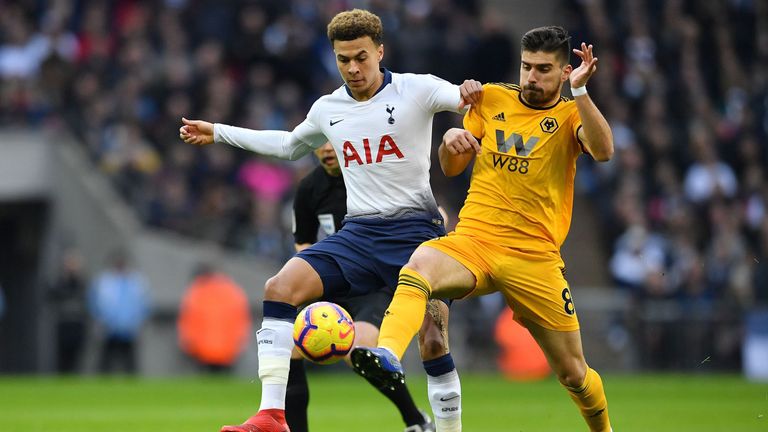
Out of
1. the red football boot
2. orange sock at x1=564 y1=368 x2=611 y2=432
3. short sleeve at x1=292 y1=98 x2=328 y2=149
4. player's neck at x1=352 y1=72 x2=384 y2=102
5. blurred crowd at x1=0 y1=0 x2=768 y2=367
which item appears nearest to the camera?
the red football boot

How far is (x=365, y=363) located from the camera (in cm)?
767

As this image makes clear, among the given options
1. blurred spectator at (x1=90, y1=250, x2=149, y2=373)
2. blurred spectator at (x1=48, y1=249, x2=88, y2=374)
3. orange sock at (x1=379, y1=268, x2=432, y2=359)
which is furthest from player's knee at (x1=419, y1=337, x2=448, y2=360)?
blurred spectator at (x1=48, y1=249, x2=88, y2=374)

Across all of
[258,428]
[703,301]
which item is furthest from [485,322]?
[258,428]

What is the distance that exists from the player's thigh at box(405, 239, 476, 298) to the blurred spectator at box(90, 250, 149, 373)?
13.4m

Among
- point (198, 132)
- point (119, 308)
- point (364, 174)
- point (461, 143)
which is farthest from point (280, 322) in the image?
point (119, 308)

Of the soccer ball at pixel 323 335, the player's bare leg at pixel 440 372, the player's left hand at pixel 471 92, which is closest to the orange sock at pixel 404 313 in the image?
the soccer ball at pixel 323 335

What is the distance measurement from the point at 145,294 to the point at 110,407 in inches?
263

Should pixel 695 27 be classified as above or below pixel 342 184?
above

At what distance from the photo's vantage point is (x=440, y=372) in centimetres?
948

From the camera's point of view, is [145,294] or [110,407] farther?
[145,294]

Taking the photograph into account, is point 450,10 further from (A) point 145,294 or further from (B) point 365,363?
(B) point 365,363

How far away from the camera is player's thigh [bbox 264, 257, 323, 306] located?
8781mm

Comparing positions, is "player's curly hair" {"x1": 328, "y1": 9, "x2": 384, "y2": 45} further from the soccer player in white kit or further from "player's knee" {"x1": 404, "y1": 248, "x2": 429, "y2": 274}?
"player's knee" {"x1": 404, "y1": 248, "x2": 429, "y2": 274}

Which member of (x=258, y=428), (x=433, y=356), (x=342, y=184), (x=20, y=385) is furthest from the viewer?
(x=20, y=385)
